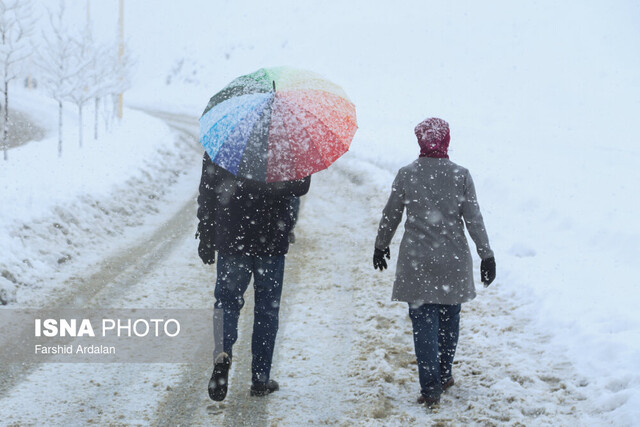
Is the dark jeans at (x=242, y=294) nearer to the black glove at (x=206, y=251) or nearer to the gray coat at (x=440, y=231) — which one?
the black glove at (x=206, y=251)

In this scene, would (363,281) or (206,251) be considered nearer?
(206,251)

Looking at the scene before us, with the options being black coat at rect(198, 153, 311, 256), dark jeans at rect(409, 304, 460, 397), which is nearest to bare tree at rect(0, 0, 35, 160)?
black coat at rect(198, 153, 311, 256)

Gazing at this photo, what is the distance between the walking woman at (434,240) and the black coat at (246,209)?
30.5 inches

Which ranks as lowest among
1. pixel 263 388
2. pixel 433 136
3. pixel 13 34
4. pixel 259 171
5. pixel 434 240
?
pixel 263 388

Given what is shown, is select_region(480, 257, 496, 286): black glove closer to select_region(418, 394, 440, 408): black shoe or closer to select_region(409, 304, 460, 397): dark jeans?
select_region(409, 304, 460, 397): dark jeans

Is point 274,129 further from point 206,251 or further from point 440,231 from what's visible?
point 440,231

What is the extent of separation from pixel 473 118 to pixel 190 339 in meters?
28.4

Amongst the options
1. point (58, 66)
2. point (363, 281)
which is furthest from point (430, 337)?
point (58, 66)

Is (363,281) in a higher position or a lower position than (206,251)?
lower

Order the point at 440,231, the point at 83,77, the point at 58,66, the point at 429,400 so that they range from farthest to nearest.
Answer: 1. the point at 83,77
2. the point at 58,66
3. the point at 429,400
4. the point at 440,231

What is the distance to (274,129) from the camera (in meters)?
3.54

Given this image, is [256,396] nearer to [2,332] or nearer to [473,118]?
[2,332]

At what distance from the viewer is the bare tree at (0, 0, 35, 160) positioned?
15.1 metres

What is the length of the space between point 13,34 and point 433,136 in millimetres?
15250
